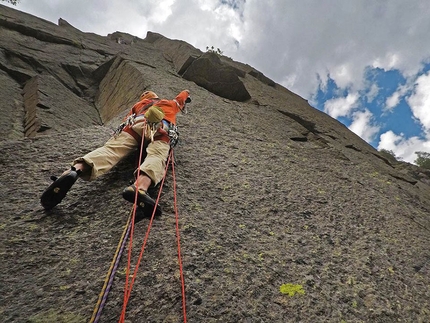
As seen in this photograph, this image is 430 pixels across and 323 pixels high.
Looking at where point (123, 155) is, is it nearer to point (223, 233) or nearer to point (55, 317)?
point (223, 233)

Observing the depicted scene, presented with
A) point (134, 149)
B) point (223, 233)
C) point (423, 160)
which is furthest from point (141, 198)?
point (423, 160)

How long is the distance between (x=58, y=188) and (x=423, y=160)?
31118 mm

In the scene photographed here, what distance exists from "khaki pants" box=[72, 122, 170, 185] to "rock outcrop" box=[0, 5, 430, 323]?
0.36 metres

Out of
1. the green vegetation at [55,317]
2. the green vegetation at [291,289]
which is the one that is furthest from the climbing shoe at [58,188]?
the green vegetation at [291,289]

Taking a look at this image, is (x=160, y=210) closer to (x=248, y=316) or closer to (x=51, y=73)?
(x=248, y=316)

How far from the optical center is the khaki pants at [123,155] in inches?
139

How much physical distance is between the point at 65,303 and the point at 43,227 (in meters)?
1.13

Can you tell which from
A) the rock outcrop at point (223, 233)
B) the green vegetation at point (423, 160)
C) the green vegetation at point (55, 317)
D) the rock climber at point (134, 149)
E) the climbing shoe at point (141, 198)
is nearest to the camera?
the green vegetation at point (55, 317)

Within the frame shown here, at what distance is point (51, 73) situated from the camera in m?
11.4

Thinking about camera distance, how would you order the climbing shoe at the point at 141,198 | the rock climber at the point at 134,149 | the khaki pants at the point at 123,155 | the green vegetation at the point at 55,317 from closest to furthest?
the green vegetation at the point at 55,317
the climbing shoe at the point at 141,198
the rock climber at the point at 134,149
the khaki pants at the point at 123,155

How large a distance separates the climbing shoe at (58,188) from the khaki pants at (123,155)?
23cm

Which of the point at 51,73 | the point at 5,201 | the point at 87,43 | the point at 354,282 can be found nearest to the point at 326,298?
the point at 354,282

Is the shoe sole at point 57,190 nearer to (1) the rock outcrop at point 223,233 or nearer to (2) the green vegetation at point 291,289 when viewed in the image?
(1) the rock outcrop at point 223,233

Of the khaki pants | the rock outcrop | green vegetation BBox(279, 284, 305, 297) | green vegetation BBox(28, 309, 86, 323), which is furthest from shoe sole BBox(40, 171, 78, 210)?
green vegetation BBox(279, 284, 305, 297)
